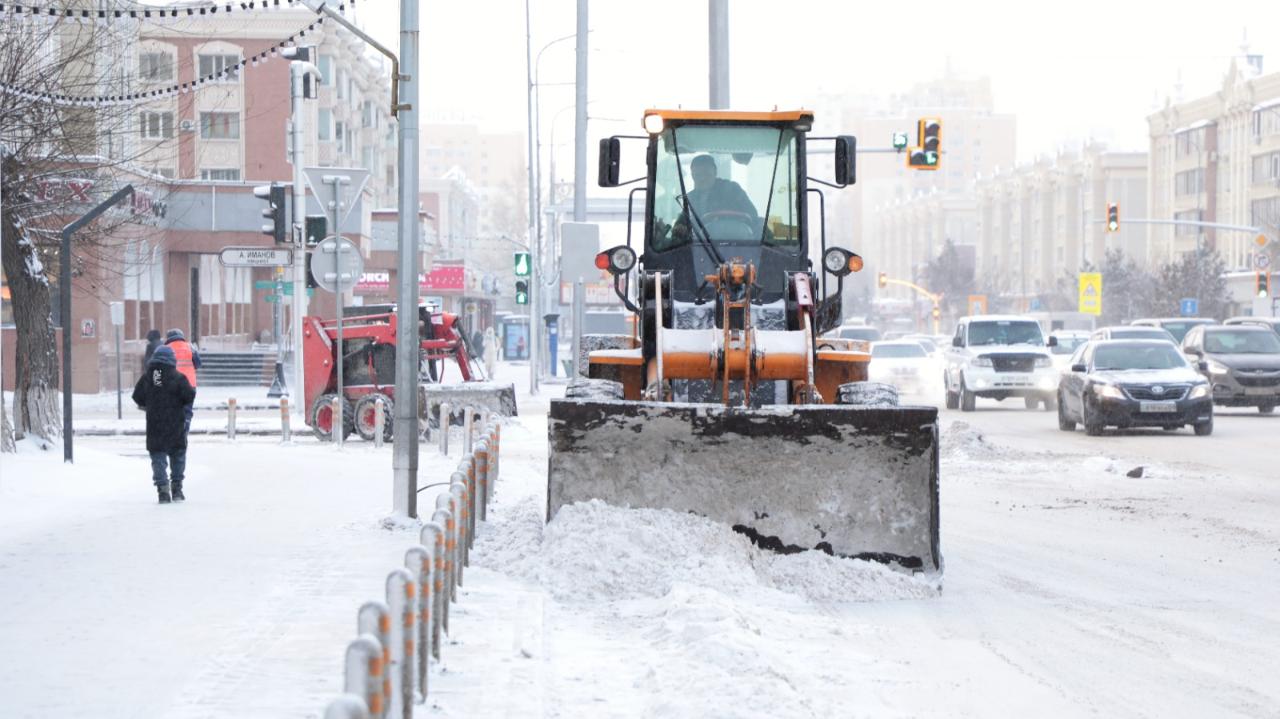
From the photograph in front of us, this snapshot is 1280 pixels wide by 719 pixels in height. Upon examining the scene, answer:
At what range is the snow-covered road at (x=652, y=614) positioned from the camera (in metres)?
7.51

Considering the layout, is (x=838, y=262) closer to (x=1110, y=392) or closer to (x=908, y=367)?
(x=1110, y=392)

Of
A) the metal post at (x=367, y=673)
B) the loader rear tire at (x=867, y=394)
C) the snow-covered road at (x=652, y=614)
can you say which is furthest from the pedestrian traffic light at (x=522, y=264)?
the metal post at (x=367, y=673)

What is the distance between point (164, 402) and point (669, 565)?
291 inches

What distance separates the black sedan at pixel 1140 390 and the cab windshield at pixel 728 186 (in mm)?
13474

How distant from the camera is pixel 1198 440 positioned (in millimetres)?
24578

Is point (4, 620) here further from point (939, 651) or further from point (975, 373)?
point (975, 373)

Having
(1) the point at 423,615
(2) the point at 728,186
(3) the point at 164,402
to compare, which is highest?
(2) the point at 728,186

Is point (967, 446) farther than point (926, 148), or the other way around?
point (926, 148)

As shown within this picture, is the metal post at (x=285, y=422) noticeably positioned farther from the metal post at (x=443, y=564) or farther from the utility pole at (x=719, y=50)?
the metal post at (x=443, y=564)

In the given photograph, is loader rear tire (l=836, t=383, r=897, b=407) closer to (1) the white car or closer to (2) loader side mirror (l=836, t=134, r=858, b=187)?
(2) loader side mirror (l=836, t=134, r=858, b=187)

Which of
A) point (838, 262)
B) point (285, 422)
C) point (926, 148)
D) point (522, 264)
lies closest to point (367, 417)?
point (285, 422)

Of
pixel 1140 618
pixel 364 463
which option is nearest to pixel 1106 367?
pixel 364 463

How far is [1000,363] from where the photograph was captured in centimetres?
3356

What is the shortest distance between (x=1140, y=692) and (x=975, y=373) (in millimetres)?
26372
